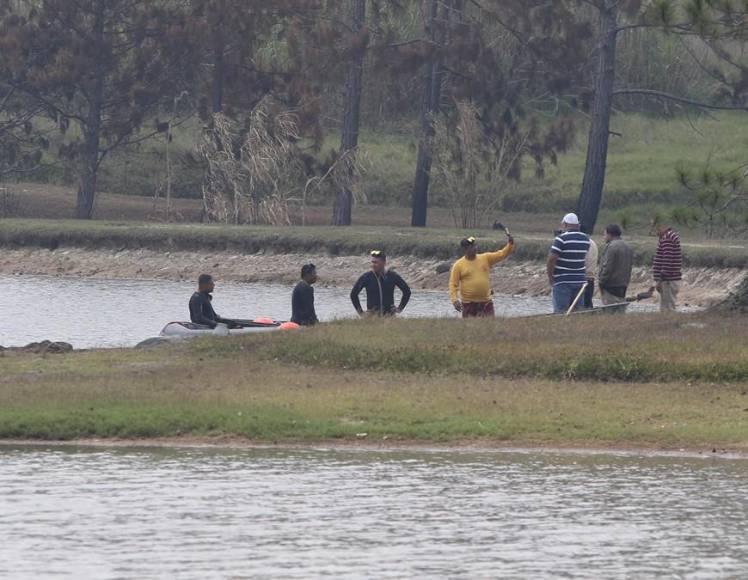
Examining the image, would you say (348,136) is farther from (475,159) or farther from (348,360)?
(348,360)

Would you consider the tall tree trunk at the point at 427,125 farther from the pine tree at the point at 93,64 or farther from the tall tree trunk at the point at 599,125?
the pine tree at the point at 93,64

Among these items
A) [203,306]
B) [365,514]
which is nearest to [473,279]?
[203,306]

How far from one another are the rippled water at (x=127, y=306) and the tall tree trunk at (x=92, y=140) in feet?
31.5

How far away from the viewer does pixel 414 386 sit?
1819 centimetres

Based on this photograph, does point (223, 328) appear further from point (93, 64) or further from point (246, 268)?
point (93, 64)

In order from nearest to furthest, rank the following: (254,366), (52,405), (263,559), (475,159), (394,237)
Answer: (263,559) → (52,405) → (254,366) → (394,237) → (475,159)

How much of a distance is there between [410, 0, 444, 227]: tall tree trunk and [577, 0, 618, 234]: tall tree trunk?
5.89 m

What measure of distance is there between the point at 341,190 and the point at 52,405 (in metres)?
35.5

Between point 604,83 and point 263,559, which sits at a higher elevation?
point 604,83

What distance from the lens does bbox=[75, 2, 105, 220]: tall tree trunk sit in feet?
179

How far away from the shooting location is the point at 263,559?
461 inches

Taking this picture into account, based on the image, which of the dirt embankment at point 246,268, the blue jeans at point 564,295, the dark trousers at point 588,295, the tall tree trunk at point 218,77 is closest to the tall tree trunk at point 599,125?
the dirt embankment at point 246,268

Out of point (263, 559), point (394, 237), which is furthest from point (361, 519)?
point (394, 237)

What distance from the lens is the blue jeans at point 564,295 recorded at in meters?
22.8
